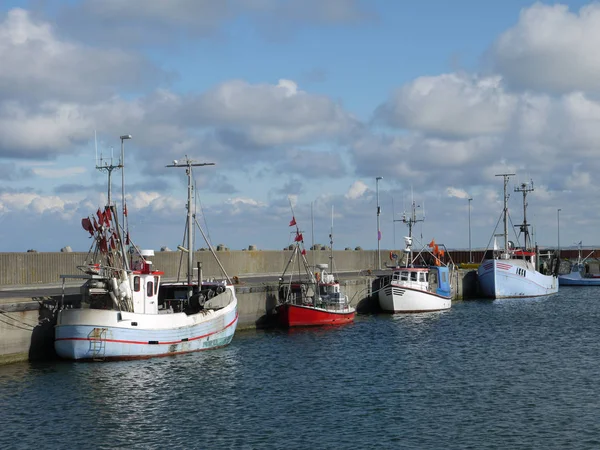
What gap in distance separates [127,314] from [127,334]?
39.1 inches

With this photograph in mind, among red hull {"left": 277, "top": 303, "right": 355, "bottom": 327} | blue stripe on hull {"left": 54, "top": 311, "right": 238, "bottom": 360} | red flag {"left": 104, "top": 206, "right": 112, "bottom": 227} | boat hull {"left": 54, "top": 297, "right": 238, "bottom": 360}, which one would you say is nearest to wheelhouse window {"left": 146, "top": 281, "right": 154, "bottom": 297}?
boat hull {"left": 54, "top": 297, "right": 238, "bottom": 360}

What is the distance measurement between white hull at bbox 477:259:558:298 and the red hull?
1363 inches

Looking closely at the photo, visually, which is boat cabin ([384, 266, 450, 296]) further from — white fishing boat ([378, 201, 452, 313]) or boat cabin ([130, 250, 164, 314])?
boat cabin ([130, 250, 164, 314])

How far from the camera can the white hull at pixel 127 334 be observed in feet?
123

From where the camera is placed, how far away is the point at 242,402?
31750 mm

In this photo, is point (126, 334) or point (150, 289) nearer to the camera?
point (126, 334)

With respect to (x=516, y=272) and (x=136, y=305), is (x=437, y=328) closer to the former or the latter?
(x=136, y=305)

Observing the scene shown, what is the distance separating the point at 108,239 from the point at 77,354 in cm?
684

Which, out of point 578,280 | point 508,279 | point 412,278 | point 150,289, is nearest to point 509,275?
point 508,279

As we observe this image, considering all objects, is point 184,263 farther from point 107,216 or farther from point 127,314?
point 127,314

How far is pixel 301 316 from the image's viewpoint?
53.7 m

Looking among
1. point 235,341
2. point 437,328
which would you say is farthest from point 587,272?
point 235,341

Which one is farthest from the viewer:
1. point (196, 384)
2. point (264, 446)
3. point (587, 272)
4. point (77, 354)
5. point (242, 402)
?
point (587, 272)

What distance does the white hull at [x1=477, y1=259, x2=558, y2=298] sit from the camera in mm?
85500
